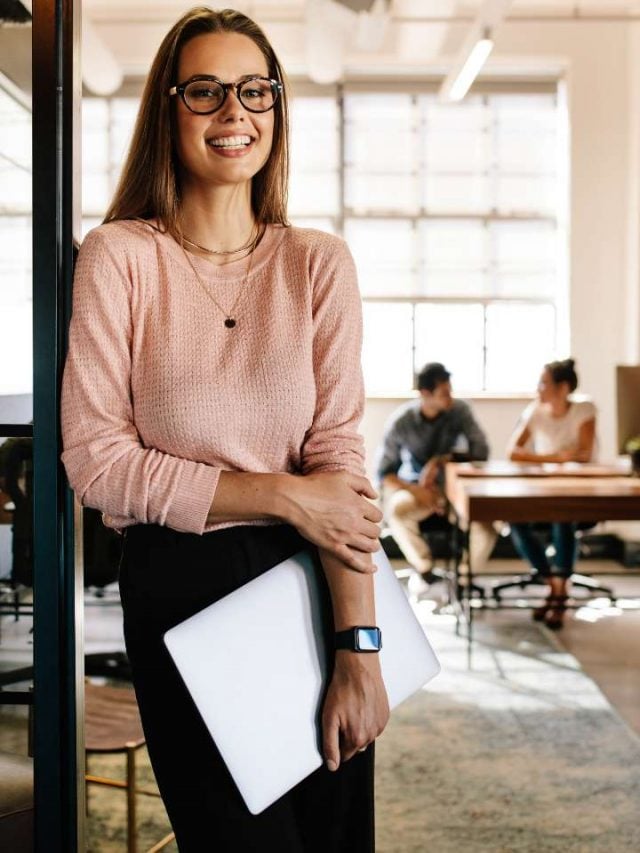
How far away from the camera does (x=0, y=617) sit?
62.4 inches

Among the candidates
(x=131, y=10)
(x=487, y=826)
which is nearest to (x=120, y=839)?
(x=487, y=826)

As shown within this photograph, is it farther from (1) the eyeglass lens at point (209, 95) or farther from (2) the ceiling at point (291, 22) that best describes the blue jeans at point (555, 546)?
(1) the eyeglass lens at point (209, 95)

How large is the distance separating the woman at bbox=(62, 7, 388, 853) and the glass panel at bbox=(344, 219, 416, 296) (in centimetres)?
689

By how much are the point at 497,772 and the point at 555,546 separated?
2.64m

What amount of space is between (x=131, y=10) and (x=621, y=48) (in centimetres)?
410

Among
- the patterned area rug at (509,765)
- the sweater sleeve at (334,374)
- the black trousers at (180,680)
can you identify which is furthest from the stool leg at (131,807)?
the sweater sleeve at (334,374)

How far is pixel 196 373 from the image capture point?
3.64 ft

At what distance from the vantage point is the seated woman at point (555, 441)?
216 inches

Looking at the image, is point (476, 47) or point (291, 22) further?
point (291, 22)

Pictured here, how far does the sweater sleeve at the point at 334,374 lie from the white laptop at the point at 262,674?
0.44ft

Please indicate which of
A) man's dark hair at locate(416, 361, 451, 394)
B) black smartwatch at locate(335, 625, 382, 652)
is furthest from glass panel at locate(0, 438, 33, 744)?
man's dark hair at locate(416, 361, 451, 394)

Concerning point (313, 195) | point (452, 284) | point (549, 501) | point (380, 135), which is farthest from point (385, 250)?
point (549, 501)

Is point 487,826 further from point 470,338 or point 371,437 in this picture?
point 470,338

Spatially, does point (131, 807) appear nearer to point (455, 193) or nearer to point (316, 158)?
point (316, 158)
